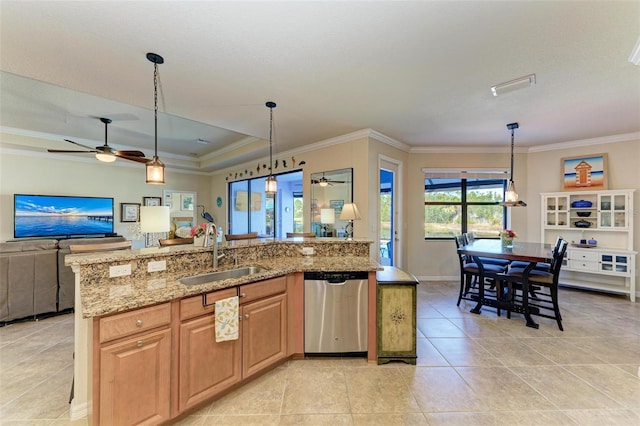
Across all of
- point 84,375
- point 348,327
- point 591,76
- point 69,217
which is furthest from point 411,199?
point 69,217

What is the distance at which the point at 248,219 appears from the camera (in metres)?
7.48

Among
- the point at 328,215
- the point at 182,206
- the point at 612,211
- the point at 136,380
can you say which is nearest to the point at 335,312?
the point at 328,215

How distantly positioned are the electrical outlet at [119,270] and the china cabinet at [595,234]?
6.58m

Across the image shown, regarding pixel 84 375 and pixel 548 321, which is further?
pixel 548 321

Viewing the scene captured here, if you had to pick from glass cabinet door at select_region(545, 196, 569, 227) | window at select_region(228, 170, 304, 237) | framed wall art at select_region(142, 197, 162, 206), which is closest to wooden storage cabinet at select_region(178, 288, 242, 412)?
window at select_region(228, 170, 304, 237)

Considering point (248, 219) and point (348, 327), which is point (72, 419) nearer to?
point (348, 327)

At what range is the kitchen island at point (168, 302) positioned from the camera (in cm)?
152

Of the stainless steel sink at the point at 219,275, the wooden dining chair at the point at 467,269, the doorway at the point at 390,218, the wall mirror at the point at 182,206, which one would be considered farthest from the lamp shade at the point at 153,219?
the wooden dining chair at the point at 467,269

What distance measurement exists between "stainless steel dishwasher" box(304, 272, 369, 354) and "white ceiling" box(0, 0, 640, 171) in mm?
2047

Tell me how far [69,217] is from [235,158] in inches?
150

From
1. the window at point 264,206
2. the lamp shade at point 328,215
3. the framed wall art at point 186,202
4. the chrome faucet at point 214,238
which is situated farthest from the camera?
the framed wall art at point 186,202

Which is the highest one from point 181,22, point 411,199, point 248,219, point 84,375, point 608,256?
point 181,22

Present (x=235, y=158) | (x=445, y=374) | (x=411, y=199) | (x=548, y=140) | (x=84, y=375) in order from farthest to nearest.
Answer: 1. (x=235, y=158)
2. (x=411, y=199)
3. (x=548, y=140)
4. (x=445, y=374)
5. (x=84, y=375)

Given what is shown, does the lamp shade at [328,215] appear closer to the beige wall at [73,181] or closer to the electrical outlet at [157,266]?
the electrical outlet at [157,266]
